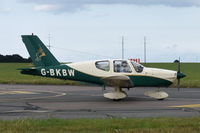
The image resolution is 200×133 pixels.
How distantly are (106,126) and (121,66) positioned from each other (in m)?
8.88

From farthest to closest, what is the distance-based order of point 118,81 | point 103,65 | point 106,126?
point 103,65
point 118,81
point 106,126

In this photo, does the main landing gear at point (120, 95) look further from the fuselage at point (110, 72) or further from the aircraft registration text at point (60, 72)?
the aircraft registration text at point (60, 72)

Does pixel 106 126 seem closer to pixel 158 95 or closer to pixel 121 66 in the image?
pixel 121 66

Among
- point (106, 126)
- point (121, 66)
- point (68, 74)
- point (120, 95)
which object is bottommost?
point (120, 95)

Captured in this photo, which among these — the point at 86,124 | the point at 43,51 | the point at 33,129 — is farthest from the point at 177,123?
the point at 43,51

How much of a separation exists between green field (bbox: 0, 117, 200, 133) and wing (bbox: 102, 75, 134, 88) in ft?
23.2

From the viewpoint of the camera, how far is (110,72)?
19328 mm

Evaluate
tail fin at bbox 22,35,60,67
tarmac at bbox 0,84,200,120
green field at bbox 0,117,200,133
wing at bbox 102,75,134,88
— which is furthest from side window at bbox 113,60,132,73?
green field at bbox 0,117,200,133

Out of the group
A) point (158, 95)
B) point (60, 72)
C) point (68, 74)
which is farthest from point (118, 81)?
point (60, 72)

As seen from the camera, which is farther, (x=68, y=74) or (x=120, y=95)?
(x=68, y=74)

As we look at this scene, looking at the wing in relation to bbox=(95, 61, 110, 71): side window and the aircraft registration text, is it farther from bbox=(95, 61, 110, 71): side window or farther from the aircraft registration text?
the aircraft registration text

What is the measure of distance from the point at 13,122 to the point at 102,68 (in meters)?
8.77

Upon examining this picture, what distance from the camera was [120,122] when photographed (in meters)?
11.3

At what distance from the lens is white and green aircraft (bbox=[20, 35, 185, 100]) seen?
757 inches
